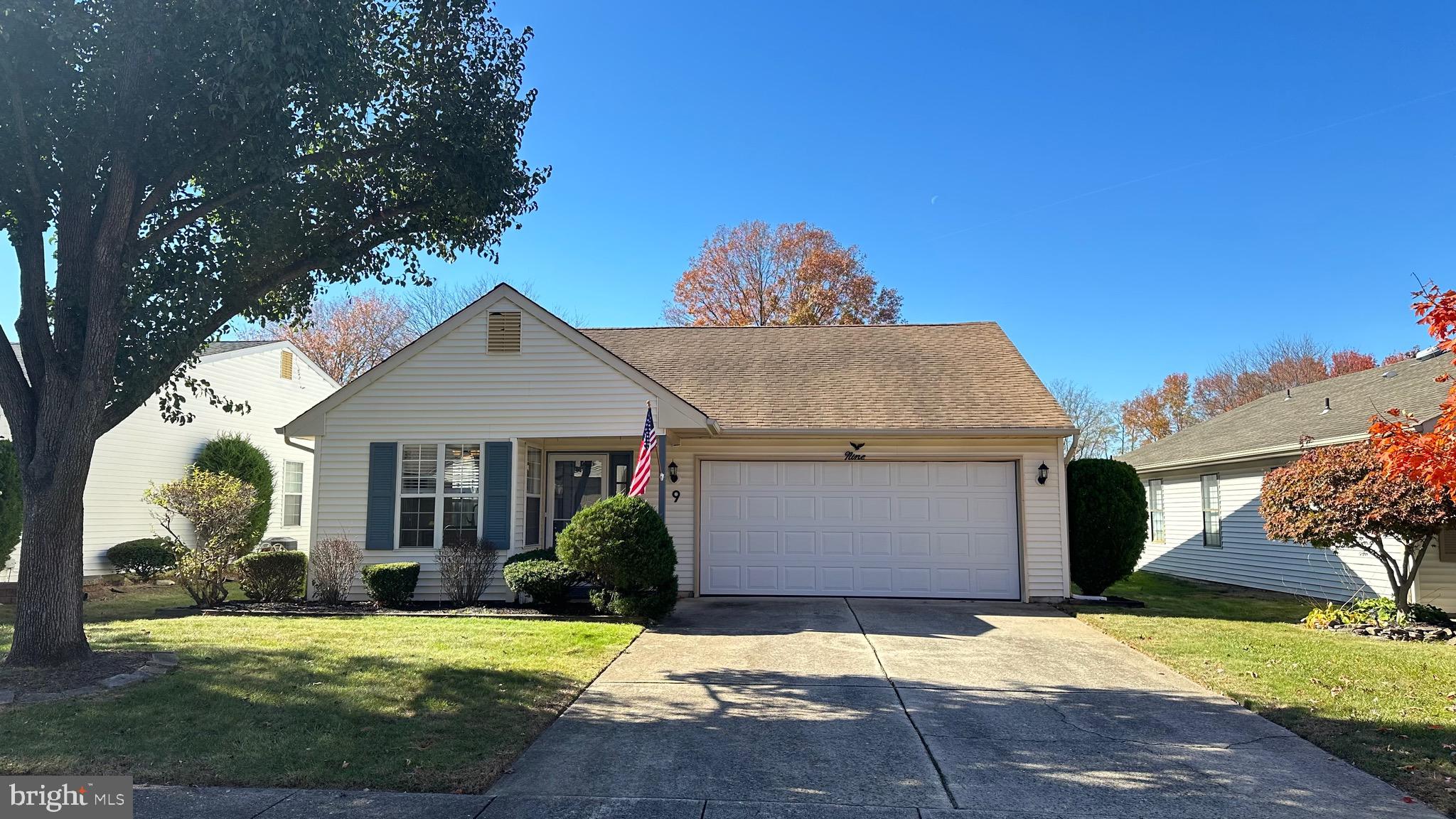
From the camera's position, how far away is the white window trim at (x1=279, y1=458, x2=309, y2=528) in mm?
20203

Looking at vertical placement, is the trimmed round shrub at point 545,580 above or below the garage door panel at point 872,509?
below

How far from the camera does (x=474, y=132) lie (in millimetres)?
9016

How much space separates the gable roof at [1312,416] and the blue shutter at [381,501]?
13544 millimetres

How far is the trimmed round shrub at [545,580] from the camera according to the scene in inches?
427

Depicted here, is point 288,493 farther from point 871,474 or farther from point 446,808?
point 446,808

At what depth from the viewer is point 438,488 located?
12344 mm

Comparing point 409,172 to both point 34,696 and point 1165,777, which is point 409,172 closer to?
point 34,696

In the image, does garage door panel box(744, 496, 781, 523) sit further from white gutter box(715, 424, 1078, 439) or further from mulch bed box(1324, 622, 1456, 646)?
mulch bed box(1324, 622, 1456, 646)

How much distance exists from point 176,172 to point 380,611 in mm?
6383

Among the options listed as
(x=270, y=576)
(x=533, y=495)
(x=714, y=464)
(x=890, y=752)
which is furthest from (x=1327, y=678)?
(x=270, y=576)

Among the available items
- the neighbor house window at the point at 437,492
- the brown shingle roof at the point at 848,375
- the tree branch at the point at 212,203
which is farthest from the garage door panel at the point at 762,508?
the tree branch at the point at 212,203

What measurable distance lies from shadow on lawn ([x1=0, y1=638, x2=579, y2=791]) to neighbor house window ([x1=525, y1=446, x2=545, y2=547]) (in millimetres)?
5332

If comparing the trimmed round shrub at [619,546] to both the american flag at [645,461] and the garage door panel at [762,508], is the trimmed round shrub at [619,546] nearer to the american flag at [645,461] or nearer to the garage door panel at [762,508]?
the american flag at [645,461]

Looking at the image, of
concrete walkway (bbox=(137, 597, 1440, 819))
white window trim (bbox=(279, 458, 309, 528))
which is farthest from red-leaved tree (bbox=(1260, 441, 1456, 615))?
white window trim (bbox=(279, 458, 309, 528))
